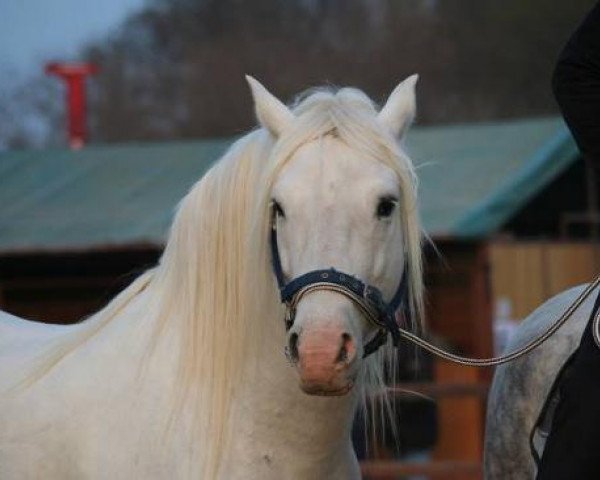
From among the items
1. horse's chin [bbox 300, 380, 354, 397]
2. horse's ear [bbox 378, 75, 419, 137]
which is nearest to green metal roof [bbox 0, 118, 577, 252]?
horse's ear [bbox 378, 75, 419, 137]

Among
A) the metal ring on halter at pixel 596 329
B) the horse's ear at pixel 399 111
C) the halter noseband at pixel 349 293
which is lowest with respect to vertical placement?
the metal ring on halter at pixel 596 329

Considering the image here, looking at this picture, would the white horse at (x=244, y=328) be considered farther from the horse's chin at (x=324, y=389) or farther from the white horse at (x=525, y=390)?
the white horse at (x=525, y=390)

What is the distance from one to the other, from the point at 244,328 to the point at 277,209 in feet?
1.39

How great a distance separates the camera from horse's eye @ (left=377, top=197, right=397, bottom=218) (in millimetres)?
4418

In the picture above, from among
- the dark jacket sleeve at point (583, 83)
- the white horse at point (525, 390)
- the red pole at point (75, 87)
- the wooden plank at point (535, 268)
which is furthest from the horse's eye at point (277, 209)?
the red pole at point (75, 87)

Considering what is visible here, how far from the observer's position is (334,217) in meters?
4.34

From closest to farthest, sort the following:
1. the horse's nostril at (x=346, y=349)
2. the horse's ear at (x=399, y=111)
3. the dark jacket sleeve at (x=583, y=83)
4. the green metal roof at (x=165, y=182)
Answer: the horse's nostril at (x=346, y=349) < the dark jacket sleeve at (x=583, y=83) < the horse's ear at (x=399, y=111) < the green metal roof at (x=165, y=182)

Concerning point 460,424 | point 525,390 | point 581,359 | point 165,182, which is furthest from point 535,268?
point 581,359

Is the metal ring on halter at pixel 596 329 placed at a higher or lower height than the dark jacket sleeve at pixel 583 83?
lower

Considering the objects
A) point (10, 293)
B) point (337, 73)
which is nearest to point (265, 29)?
A: point (337, 73)

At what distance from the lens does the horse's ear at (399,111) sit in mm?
4707

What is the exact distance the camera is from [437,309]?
1546 centimetres

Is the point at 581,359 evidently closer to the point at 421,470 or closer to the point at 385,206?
the point at 385,206

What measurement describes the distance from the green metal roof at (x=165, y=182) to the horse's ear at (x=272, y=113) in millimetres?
7778
